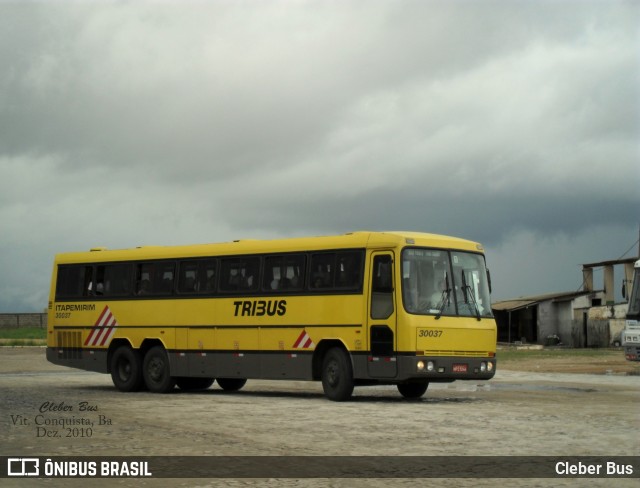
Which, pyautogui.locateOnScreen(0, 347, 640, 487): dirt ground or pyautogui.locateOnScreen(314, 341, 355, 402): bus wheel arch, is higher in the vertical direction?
pyautogui.locateOnScreen(314, 341, 355, 402): bus wheel arch

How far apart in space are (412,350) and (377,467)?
9.92 metres

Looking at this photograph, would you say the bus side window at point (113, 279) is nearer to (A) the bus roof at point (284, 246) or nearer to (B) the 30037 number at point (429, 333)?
(A) the bus roof at point (284, 246)

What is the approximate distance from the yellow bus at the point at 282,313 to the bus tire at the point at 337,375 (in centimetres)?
3

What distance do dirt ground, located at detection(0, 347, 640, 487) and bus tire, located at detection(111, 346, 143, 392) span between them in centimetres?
79

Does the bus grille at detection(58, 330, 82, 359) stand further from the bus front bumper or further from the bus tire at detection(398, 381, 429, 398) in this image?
the bus front bumper

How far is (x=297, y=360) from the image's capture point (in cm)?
2402

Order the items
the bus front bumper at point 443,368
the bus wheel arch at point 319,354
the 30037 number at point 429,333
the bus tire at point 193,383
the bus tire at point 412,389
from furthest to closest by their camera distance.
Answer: the bus tire at point 193,383
the bus tire at point 412,389
the bus wheel arch at point 319,354
the 30037 number at point 429,333
the bus front bumper at point 443,368

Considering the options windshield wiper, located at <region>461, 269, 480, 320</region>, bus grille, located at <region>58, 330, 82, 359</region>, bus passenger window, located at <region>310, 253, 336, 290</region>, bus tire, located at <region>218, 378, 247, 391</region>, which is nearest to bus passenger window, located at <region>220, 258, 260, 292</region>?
bus passenger window, located at <region>310, 253, 336, 290</region>

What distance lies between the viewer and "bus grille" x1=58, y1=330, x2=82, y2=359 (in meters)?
28.8

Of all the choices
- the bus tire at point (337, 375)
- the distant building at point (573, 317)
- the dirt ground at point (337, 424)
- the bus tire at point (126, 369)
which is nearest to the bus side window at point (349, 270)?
the bus tire at point (337, 375)

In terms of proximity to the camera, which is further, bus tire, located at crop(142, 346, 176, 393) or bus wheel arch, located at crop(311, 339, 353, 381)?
bus tire, located at crop(142, 346, 176, 393)

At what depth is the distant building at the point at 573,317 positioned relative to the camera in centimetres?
6750

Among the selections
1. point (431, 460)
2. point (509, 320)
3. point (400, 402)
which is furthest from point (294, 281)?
point (509, 320)

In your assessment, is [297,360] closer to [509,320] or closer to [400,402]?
[400,402]
